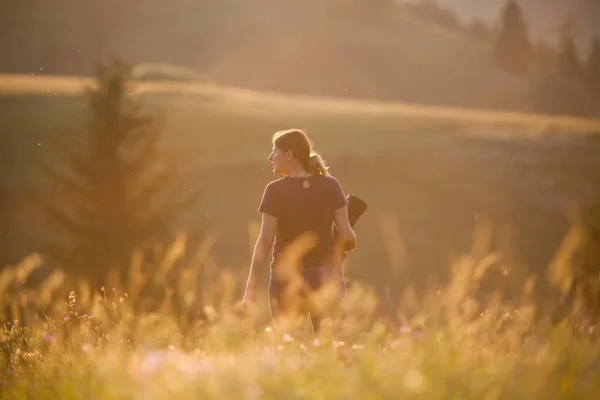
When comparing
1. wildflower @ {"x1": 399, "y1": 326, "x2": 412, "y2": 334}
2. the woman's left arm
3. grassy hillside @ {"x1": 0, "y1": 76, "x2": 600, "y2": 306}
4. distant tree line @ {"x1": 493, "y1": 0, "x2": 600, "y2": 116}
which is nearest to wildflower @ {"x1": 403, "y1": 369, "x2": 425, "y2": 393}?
wildflower @ {"x1": 399, "y1": 326, "x2": 412, "y2": 334}

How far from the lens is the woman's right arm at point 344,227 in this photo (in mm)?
5883

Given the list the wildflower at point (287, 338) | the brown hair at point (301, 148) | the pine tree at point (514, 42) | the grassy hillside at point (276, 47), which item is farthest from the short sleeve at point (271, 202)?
the pine tree at point (514, 42)

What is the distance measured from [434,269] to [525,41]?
2725 inches

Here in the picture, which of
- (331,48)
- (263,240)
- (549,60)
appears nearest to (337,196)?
(263,240)

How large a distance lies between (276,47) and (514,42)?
28904mm

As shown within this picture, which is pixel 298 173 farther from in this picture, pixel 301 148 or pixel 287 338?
pixel 287 338

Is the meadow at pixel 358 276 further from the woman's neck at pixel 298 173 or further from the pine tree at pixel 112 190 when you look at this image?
the pine tree at pixel 112 190

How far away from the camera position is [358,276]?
32250 millimetres

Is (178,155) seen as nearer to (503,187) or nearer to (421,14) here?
(503,187)

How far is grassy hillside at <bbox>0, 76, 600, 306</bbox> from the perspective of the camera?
3406cm

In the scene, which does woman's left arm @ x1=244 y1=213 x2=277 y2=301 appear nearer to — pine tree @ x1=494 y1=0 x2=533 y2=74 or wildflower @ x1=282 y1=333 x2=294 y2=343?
wildflower @ x1=282 y1=333 x2=294 y2=343

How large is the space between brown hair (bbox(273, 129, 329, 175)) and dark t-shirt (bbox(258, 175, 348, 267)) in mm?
68

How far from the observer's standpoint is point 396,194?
37.1 metres

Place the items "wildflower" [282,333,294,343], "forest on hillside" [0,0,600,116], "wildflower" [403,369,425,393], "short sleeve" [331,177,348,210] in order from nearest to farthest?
"wildflower" [403,369,425,393] → "wildflower" [282,333,294,343] → "short sleeve" [331,177,348,210] → "forest on hillside" [0,0,600,116]
